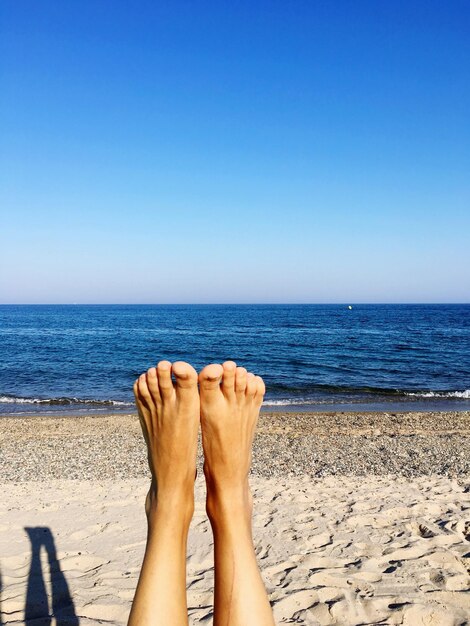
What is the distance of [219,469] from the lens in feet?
7.09

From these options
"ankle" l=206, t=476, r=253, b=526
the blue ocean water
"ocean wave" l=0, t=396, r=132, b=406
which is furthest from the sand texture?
"ocean wave" l=0, t=396, r=132, b=406

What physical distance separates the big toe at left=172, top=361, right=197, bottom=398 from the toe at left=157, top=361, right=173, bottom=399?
0.04 m

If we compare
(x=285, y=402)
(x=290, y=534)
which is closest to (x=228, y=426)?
(x=290, y=534)

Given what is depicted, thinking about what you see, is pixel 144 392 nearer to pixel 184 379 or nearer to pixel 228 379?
pixel 184 379

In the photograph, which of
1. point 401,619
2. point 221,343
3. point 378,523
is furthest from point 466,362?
point 401,619

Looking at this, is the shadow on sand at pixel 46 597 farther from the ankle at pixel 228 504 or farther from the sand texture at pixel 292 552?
the ankle at pixel 228 504

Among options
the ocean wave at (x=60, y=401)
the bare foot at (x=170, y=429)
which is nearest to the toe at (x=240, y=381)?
the bare foot at (x=170, y=429)

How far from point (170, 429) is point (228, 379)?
364 millimetres

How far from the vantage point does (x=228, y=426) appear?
7.52 feet

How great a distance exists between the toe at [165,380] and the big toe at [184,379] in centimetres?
4

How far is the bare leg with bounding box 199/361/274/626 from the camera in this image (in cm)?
163

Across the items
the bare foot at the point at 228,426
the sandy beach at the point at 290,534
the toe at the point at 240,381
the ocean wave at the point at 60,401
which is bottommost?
the ocean wave at the point at 60,401

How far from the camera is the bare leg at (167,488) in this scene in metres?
1.58

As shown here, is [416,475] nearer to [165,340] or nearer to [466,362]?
[466,362]
